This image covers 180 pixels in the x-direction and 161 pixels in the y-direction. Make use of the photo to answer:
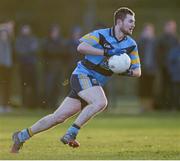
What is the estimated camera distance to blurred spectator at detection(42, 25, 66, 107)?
77.0 feet

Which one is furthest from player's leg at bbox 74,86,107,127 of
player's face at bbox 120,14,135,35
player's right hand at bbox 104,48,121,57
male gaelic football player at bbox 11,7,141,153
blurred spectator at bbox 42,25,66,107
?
blurred spectator at bbox 42,25,66,107

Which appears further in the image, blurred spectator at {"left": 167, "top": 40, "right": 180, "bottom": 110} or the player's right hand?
blurred spectator at {"left": 167, "top": 40, "right": 180, "bottom": 110}

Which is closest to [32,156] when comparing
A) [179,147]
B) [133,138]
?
[179,147]

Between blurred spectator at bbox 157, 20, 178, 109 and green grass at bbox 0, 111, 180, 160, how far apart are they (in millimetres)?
1523

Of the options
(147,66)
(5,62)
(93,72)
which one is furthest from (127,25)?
(147,66)

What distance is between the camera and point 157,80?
25828 millimetres

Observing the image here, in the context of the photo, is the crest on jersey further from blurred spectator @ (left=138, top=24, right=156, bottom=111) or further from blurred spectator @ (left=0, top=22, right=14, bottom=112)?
blurred spectator @ (left=138, top=24, right=156, bottom=111)

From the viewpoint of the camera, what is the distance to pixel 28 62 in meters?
24.0

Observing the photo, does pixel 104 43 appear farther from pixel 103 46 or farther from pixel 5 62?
pixel 5 62

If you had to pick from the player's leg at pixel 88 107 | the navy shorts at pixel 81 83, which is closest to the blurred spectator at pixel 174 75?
the navy shorts at pixel 81 83

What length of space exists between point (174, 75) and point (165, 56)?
1.74 ft

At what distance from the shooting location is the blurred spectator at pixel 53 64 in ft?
77.0

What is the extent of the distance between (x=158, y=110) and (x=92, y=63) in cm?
1194

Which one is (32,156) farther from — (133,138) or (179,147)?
(133,138)
